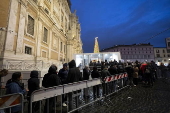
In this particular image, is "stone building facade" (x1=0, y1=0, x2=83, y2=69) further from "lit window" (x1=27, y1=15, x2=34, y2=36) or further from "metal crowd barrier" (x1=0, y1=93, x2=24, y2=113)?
"metal crowd barrier" (x1=0, y1=93, x2=24, y2=113)

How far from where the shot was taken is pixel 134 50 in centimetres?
6638

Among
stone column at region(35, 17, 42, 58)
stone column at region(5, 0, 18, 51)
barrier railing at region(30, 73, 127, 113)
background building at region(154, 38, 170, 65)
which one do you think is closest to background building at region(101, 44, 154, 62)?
background building at region(154, 38, 170, 65)

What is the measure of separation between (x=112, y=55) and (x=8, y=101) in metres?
16.4

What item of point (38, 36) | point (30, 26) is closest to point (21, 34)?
point (30, 26)

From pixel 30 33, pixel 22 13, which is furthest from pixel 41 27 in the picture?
pixel 22 13

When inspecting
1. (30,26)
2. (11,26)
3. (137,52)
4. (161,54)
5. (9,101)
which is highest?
(137,52)

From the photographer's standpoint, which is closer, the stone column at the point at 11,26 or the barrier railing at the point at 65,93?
the barrier railing at the point at 65,93

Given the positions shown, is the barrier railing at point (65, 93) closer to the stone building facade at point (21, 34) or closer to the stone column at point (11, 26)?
the stone building facade at point (21, 34)

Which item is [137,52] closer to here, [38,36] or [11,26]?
[38,36]

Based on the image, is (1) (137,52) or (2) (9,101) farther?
(1) (137,52)

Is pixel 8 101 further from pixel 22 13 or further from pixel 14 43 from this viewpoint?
pixel 22 13

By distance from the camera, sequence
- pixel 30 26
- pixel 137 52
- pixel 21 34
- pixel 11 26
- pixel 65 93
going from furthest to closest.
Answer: pixel 137 52 → pixel 30 26 → pixel 21 34 → pixel 11 26 → pixel 65 93

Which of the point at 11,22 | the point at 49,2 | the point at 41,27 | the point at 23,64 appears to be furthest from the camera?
the point at 49,2

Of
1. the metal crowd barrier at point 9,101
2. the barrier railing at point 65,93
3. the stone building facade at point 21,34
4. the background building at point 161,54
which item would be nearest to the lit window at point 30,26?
the stone building facade at point 21,34
